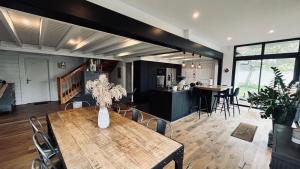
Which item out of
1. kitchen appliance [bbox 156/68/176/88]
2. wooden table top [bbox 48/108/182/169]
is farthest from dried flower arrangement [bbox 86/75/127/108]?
kitchen appliance [bbox 156/68/176/88]

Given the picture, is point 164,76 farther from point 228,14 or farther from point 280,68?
point 228,14

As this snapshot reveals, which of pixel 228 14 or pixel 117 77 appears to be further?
pixel 117 77

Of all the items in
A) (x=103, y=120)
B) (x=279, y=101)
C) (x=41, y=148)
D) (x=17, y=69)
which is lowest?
(x=41, y=148)

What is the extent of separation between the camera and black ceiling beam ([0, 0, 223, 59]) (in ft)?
5.10

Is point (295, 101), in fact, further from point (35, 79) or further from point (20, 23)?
point (35, 79)

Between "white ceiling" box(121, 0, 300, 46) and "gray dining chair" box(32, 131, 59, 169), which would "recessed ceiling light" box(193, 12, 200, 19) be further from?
"gray dining chair" box(32, 131, 59, 169)

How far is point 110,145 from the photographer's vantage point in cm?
128

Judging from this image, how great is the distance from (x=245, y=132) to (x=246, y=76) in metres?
3.57

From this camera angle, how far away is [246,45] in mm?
5773

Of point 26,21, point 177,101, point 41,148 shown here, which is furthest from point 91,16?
point 177,101

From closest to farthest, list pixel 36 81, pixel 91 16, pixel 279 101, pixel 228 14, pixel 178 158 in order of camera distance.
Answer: pixel 178 158
pixel 91 16
pixel 279 101
pixel 228 14
pixel 36 81

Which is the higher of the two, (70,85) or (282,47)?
(282,47)

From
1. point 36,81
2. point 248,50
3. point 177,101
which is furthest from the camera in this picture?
point 36,81

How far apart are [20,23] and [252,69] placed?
7.76 metres
